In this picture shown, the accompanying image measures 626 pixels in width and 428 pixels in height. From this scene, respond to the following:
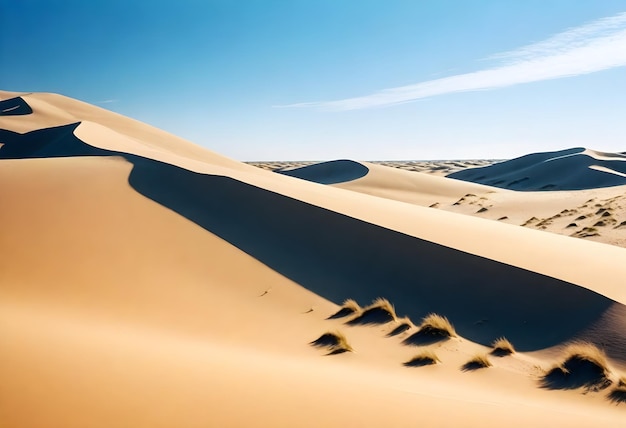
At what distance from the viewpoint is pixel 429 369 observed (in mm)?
5199

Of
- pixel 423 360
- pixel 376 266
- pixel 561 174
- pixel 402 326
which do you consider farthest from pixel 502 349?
pixel 561 174

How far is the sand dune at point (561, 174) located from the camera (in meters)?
47.7

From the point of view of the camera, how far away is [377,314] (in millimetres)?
7020

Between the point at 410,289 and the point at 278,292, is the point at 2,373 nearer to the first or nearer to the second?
the point at 278,292

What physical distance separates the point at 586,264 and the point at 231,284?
7302 millimetres

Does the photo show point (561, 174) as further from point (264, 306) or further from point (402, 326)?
point (264, 306)

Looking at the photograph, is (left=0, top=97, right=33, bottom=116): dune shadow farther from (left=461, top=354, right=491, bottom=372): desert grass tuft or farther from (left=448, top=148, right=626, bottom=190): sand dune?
(left=448, top=148, right=626, bottom=190): sand dune

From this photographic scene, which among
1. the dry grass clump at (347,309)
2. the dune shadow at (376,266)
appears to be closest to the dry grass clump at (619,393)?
the dune shadow at (376,266)

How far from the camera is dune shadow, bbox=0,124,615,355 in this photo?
692 cm

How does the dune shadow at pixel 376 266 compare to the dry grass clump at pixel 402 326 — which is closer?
the dry grass clump at pixel 402 326

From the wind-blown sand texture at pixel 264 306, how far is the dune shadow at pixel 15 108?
2833 centimetres

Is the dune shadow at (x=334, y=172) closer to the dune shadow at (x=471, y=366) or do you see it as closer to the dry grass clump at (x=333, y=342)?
the dry grass clump at (x=333, y=342)

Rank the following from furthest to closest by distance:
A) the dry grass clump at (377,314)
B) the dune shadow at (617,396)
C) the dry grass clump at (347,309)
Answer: the dry grass clump at (347,309) → the dry grass clump at (377,314) → the dune shadow at (617,396)

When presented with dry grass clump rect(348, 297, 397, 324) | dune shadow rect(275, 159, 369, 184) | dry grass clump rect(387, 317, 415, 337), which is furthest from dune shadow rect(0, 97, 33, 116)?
Result: dry grass clump rect(387, 317, 415, 337)
